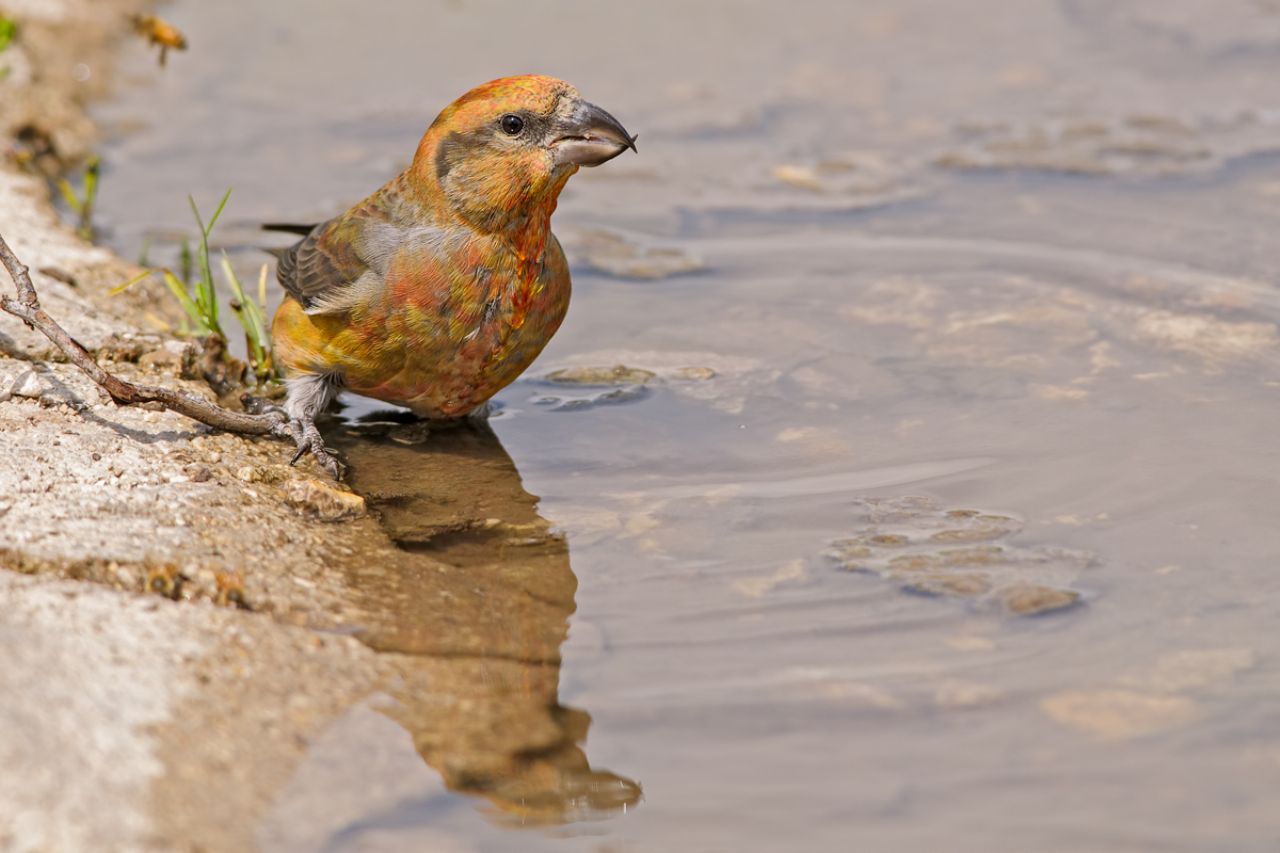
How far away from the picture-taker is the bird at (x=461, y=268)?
432 centimetres

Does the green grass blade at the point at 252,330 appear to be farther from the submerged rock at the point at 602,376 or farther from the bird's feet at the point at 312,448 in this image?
the submerged rock at the point at 602,376

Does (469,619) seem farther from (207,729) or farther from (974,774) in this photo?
(974,774)

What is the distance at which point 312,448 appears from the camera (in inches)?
172

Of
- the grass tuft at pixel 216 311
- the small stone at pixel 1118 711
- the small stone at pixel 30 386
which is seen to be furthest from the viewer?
the grass tuft at pixel 216 311

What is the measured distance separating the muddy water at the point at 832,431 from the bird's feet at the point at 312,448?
121mm

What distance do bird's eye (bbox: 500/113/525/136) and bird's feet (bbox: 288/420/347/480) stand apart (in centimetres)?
108

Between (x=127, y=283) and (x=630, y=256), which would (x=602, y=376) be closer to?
(x=630, y=256)

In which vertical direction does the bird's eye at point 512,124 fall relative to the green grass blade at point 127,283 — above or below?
above

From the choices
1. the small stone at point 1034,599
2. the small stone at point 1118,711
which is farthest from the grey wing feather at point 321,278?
the small stone at point 1118,711

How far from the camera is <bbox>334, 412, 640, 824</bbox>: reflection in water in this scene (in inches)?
114

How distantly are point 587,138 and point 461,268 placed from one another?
54 cm

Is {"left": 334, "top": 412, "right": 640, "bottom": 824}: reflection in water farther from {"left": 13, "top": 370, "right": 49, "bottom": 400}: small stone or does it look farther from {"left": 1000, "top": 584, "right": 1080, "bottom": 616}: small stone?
{"left": 1000, "top": 584, "right": 1080, "bottom": 616}: small stone

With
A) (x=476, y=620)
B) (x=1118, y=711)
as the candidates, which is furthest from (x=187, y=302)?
(x=1118, y=711)

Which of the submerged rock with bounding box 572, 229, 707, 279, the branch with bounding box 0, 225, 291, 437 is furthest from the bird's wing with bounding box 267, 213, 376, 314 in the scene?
the submerged rock with bounding box 572, 229, 707, 279
